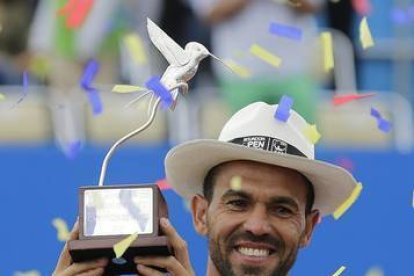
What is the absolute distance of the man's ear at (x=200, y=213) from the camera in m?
5.29

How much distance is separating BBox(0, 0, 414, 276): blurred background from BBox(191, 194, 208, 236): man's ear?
68.2 inches

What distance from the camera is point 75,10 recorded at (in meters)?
8.46

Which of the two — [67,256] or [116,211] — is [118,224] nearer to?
[116,211]

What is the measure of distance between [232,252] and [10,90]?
346 cm

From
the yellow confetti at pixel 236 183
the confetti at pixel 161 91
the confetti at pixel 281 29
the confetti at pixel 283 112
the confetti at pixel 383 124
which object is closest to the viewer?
the confetti at pixel 161 91

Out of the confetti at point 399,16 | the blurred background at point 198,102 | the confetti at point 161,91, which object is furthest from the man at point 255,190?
the confetti at point 399,16

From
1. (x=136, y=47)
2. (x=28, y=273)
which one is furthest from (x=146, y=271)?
(x=136, y=47)

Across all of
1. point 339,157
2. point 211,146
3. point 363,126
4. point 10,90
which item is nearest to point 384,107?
point 363,126

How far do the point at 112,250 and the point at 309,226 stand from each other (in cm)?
82

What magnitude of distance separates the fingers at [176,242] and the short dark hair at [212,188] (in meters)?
0.43

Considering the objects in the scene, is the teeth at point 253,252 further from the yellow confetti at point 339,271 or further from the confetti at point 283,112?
the yellow confetti at point 339,271

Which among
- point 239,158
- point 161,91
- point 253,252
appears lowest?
point 253,252

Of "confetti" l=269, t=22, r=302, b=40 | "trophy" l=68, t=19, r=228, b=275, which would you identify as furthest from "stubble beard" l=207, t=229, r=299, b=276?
"confetti" l=269, t=22, r=302, b=40

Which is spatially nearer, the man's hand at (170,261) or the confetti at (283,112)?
the man's hand at (170,261)
